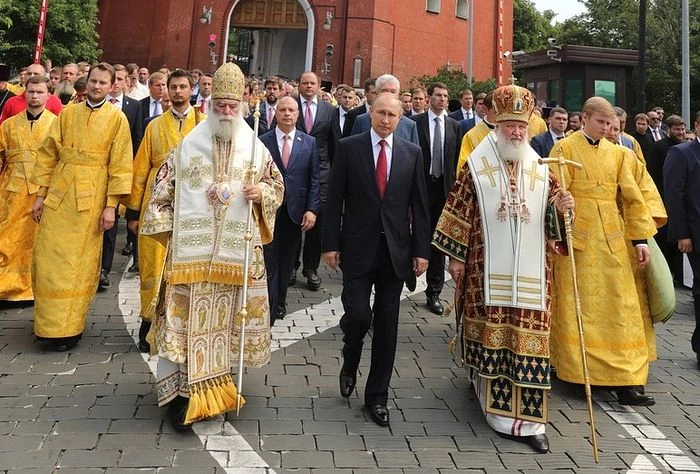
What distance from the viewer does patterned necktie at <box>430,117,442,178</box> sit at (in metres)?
7.87

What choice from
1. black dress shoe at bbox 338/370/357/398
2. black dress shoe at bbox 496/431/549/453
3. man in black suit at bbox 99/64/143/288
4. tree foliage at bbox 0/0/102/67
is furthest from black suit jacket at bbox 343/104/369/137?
tree foliage at bbox 0/0/102/67

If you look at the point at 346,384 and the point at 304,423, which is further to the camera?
the point at 346,384

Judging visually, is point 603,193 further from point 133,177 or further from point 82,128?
point 82,128

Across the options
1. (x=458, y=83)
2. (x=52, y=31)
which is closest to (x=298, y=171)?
(x=458, y=83)

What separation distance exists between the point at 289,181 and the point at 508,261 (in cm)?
277

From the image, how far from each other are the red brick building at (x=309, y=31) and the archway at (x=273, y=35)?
0.15ft

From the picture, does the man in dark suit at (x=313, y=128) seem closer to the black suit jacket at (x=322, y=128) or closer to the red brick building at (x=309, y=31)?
the black suit jacket at (x=322, y=128)

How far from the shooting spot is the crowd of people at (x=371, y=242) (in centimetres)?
467

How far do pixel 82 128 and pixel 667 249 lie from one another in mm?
8592

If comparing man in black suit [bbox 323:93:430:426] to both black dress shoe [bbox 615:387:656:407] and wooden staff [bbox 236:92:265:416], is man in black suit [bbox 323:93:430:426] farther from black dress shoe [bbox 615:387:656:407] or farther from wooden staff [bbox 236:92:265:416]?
black dress shoe [bbox 615:387:656:407]

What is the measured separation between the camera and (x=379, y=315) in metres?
4.93

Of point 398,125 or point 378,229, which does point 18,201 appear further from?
point 378,229

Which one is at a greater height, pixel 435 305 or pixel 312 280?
pixel 312 280

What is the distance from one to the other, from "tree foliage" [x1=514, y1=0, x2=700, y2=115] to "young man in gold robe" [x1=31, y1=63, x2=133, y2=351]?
1846 centimetres
